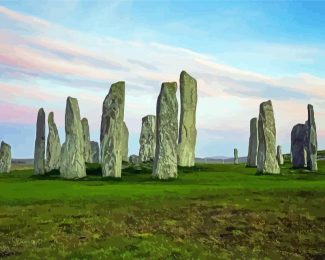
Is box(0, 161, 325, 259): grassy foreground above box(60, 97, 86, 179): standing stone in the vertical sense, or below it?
below

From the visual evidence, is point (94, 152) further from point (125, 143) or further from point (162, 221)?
point (162, 221)

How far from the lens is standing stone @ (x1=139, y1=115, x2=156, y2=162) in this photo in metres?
80.9

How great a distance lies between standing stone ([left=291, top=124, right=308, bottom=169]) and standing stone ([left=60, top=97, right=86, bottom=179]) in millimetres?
30132

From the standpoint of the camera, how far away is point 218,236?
2773cm

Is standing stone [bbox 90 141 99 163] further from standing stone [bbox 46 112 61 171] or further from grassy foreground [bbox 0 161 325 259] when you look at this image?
grassy foreground [bbox 0 161 325 259]

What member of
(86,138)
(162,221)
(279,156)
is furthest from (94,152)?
(162,221)

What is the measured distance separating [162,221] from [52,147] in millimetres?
37035

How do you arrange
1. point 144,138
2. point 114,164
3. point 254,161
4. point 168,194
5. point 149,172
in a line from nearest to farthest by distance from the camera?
point 168,194
point 114,164
point 149,172
point 254,161
point 144,138

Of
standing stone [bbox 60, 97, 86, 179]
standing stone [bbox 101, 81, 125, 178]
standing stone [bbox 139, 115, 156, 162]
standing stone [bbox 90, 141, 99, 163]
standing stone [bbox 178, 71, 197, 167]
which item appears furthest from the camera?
standing stone [bbox 90, 141, 99, 163]

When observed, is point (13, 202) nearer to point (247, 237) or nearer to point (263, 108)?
point (247, 237)

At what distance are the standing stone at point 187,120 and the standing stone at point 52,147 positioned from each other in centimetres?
1441

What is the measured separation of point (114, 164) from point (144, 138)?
30400 millimetres

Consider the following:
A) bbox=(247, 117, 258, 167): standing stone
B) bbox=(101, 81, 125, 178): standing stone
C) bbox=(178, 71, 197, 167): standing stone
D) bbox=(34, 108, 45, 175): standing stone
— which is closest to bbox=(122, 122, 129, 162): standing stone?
bbox=(178, 71, 197, 167): standing stone

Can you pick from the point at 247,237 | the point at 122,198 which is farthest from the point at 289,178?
the point at 247,237
